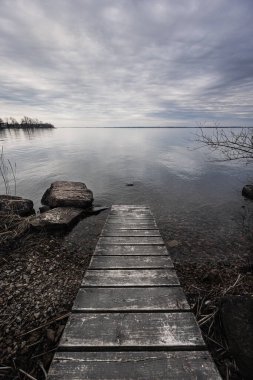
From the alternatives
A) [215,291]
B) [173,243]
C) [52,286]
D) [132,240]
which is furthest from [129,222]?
[215,291]

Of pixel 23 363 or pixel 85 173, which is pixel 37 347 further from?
pixel 85 173

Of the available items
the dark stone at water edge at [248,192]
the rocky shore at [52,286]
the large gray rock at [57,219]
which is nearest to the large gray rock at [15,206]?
the rocky shore at [52,286]

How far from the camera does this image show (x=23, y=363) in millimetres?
3209

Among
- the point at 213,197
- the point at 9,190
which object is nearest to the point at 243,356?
the point at 213,197

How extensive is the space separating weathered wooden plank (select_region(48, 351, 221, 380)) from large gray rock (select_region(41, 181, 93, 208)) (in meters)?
9.01

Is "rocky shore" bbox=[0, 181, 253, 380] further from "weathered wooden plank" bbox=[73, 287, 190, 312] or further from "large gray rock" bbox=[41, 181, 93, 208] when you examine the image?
"large gray rock" bbox=[41, 181, 93, 208]

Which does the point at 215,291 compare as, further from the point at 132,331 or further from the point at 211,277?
the point at 132,331

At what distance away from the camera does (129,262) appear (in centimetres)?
437

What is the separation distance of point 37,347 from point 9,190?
51.6 ft

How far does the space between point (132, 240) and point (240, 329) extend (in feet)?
9.54

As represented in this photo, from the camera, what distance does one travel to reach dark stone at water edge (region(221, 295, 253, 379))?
2.93 m

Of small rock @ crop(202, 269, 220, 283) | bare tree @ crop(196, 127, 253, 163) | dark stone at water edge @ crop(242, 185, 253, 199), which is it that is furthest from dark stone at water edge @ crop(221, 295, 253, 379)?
dark stone at water edge @ crop(242, 185, 253, 199)

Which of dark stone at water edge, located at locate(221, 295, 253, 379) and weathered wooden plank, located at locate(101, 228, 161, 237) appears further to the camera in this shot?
weathered wooden plank, located at locate(101, 228, 161, 237)

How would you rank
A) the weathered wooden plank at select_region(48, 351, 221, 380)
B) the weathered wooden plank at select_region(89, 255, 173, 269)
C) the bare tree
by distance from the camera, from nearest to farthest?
1. the weathered wooden plank at select_region(48, 351, 221, 380)
2. the weathered wooden plank at select_region(89, 255, 173, 269)
3. the bare tree
